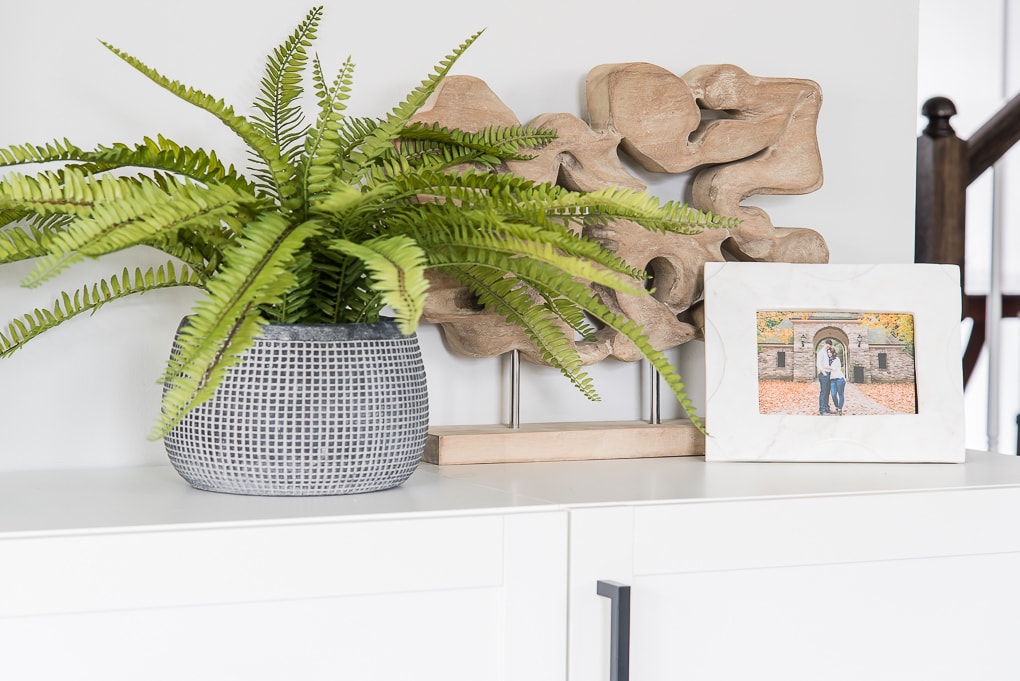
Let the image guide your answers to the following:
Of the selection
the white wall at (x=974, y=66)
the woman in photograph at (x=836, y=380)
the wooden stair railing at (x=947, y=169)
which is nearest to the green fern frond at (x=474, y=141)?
the woman in photograph at (x=836, y=380)

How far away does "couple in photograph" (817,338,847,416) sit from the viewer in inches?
52.5

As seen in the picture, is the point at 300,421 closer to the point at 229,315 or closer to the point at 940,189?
the point at 229,315

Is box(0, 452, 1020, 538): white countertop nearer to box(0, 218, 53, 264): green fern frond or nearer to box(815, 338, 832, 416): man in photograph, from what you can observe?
box(815, 338, 832, 416): man in photograph

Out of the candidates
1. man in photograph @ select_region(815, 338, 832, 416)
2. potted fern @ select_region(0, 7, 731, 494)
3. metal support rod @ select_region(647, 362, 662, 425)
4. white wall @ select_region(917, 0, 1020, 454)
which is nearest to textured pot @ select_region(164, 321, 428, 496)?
potted fern @ select_region(0, 7, 731, 494)

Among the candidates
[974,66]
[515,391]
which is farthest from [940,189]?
[974,66]

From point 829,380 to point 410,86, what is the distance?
65 cm

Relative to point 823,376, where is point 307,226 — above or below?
above

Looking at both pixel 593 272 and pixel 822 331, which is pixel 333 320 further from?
pixel 822 331

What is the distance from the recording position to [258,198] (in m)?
0.98

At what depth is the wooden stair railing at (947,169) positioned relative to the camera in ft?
5.79

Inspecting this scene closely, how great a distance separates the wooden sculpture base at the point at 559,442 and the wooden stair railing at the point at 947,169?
67cm

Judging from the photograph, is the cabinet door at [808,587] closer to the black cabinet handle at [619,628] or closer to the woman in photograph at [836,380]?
the black cabinet handle at [619,628]

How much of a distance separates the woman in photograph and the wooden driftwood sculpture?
0.51 ft

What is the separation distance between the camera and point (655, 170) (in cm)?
139
